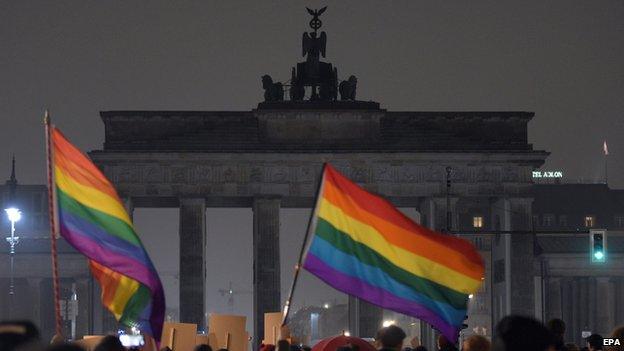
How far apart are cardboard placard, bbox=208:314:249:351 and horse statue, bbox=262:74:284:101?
7465 centimetres

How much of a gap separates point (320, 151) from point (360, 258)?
88.1m

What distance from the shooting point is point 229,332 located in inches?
1567

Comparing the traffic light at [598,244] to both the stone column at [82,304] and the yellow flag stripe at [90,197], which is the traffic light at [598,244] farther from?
the stone column at [82,304]

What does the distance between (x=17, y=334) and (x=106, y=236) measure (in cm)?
1101

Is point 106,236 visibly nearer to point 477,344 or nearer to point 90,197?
point 90,197

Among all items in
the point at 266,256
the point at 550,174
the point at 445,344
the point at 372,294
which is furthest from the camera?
the point at 550,174

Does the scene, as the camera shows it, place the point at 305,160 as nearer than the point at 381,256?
No

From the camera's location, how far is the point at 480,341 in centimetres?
2092

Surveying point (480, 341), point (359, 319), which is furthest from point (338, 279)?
point (359, 319)

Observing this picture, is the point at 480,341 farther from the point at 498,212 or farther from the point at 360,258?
the point at 498,212

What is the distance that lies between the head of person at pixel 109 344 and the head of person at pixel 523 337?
14.2 feet

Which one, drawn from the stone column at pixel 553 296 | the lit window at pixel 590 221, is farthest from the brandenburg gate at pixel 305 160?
the lit window at pixel 590 221

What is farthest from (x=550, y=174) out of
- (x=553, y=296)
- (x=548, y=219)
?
(x=553, y=296)

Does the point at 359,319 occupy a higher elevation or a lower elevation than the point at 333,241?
lower
